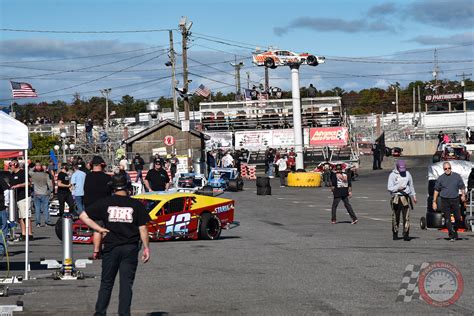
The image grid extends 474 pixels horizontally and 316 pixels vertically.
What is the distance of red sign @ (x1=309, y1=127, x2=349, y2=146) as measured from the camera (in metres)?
63.0

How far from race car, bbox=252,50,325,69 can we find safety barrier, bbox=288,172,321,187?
1400 cm

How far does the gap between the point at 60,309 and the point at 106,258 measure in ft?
5.97

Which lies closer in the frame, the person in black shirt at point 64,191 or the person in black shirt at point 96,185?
the person in black shirt at point 96,185

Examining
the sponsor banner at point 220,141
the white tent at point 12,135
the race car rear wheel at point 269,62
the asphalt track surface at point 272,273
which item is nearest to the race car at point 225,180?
the asphalt track surface at point 272,273

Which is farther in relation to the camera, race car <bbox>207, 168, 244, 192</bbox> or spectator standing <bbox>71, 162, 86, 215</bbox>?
race car <bbox>207, 168, 244, 192</bbox>

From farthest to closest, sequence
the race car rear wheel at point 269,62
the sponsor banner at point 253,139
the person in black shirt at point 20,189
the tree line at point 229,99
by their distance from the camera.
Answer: the tree line at point 229,99, the sponsor banner at point 253,139, the race car rear wheel at point 269,62, the person in black shirt at point 20,189

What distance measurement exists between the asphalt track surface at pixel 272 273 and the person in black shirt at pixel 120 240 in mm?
1238

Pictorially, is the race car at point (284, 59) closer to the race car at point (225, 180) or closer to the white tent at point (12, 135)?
the race car at point (225, 180)

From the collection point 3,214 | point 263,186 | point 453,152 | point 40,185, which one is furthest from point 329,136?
point 3,214

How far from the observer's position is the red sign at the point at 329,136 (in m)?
63.0

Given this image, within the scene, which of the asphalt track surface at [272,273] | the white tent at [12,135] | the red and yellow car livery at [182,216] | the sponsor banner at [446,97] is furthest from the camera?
the sponsor banner at [446,97]

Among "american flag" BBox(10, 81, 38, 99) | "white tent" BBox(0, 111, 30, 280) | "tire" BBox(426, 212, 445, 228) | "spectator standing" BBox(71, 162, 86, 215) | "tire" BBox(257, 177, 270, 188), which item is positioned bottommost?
"tire" BBox(426, 212, 445, 228)

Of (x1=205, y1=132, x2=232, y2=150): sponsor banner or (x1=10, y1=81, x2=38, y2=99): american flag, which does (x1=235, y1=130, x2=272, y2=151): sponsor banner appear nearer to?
(x1=205, y1=132, x2=232, y2=150): sponsor banner

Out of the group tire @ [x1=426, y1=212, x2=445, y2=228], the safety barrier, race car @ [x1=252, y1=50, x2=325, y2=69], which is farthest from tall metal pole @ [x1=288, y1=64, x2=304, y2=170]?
tire @ [x1=426, y1=212, x2=445, y2=228]
